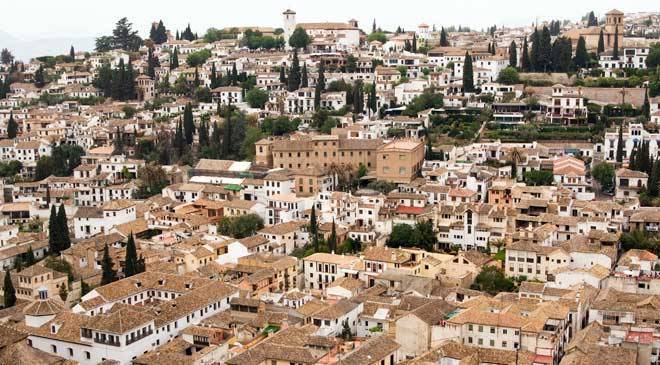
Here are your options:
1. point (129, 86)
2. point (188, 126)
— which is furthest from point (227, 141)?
point (129, 86)

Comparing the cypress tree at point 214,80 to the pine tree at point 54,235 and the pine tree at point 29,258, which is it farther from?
the pine tree at point 29,258

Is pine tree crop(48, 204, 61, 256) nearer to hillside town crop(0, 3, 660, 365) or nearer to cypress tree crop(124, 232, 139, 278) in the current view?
hillside town crop(0, 3, 660, 365)

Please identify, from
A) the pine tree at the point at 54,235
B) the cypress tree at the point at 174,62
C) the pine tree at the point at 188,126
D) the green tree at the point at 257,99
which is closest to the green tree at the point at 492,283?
the pine tree at the point at 54,235

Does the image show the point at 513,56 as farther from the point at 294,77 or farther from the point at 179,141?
the point at 179,141

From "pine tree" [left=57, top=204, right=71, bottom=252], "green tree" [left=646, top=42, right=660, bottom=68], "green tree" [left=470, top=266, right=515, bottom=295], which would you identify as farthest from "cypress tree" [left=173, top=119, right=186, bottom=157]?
"green tree" [left=646, top=42, right=660, bottom=68]

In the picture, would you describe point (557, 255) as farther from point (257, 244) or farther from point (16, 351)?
point (16, 351)

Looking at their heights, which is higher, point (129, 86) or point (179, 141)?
point (129, 86)
